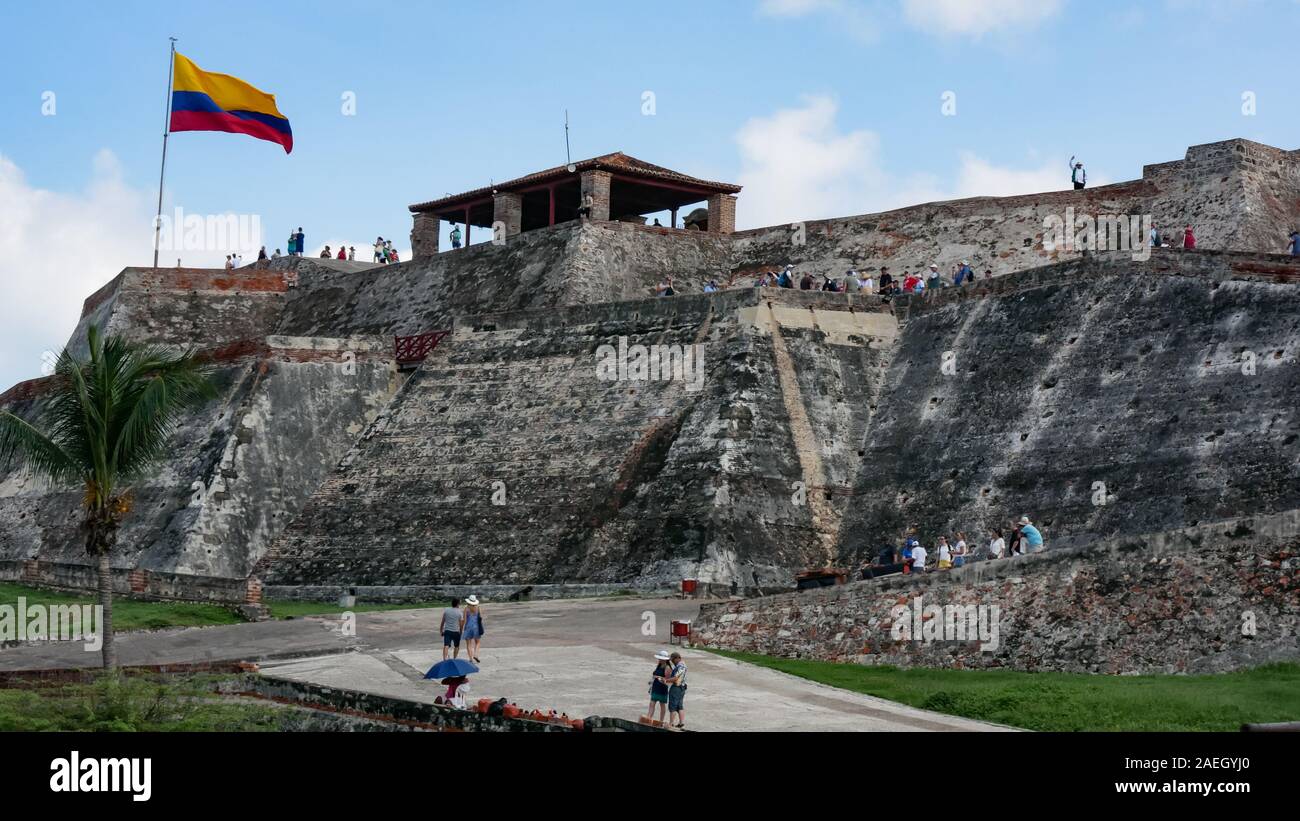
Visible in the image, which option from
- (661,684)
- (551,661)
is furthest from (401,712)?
(551,661)

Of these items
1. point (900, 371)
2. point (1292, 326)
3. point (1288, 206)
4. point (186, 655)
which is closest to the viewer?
point (186, 655)

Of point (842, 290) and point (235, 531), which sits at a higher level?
point (842, 290)

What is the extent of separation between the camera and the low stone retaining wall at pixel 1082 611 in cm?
2041

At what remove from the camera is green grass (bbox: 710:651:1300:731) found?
59.8 feet

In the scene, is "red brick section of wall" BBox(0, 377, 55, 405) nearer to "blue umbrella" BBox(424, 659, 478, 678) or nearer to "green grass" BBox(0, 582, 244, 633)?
"green grass" BBox(0, 582, 244, 633)

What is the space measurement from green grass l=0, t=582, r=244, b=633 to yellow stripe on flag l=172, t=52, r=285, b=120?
42.3 ft

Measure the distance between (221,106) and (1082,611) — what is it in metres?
25.0

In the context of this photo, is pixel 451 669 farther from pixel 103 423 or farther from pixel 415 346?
pixel 415 346

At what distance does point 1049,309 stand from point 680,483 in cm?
725

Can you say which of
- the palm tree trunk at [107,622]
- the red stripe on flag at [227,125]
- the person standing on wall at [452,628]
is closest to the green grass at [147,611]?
the palm tree trunk at [107,622]

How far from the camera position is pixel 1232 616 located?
2047cm

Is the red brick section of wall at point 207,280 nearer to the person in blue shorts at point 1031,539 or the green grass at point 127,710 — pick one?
the green grass at point 127,710

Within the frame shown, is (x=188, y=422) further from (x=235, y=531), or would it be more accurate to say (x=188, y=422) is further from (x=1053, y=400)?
(x=1053, y=400)
